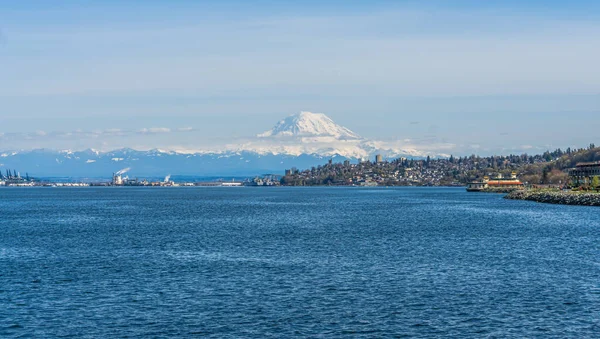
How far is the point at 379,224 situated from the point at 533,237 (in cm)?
2282

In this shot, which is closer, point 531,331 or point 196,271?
point 531,331

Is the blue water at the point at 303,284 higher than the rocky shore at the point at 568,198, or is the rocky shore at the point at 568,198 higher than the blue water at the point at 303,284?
the rocky shore at the point at 568,198

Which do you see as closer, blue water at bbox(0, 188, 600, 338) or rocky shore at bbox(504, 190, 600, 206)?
blue water at bbox(0, 188, 600, 338)

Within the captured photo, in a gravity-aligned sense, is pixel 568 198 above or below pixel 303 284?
above

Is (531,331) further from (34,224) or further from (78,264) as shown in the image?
(34,224)

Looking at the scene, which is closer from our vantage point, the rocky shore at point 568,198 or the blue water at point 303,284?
the blue water at point 303,284

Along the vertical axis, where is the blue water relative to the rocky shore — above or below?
below

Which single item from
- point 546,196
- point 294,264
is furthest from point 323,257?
point 546,196

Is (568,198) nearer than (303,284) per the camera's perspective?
No

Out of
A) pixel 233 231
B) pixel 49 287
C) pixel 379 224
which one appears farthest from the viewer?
pixel 379 224

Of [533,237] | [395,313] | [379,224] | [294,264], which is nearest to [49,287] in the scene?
[294,264]

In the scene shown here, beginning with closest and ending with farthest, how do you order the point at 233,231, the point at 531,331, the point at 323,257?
1. the point at 531,331
2. the point at 323,257
3. the point at 233,231

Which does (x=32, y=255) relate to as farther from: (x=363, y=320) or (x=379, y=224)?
(x=379, y=224)

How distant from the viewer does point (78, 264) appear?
5094 centimetres
